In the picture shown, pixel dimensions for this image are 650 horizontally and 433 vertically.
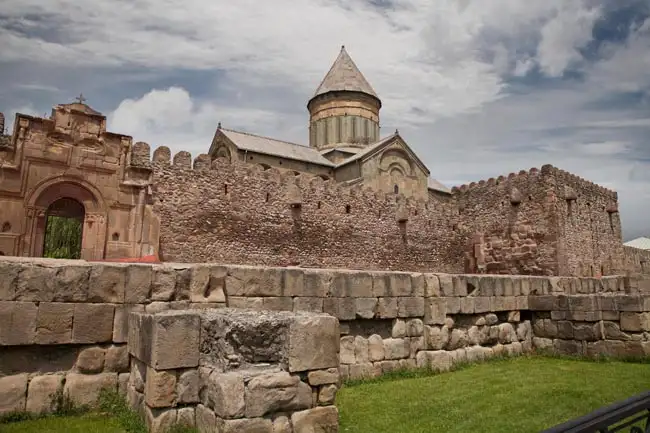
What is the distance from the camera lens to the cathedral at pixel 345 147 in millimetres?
25625

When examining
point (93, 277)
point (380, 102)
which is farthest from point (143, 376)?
point (380, 102)

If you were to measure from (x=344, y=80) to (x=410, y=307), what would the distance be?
27.9 meters

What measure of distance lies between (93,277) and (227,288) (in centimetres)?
147

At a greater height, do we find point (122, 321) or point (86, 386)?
point (122, 321)

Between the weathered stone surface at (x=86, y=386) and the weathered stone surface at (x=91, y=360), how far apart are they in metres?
0.06

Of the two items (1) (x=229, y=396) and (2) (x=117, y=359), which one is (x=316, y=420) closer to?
(1) (x=229, y=396)

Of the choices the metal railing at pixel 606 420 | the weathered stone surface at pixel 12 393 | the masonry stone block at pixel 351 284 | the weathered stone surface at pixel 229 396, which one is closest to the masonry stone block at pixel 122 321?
the weathered stone surface at pixel 12 393

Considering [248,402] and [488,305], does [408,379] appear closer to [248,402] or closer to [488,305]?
[488,305]

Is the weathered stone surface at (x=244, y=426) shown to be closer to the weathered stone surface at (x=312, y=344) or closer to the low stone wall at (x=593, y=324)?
the weathered stone surface at (x=312, y=344)

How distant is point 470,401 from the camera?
529 cm

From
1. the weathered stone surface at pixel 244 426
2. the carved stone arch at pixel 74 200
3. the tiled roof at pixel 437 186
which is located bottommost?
the weathered stone surface at pixel 244 426

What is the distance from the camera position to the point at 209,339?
3.91m

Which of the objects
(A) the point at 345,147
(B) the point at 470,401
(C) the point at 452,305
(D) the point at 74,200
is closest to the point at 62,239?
(D) the point at 74,200

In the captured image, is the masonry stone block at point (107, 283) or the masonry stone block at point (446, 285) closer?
the masonry stone block at point (107, 283)
